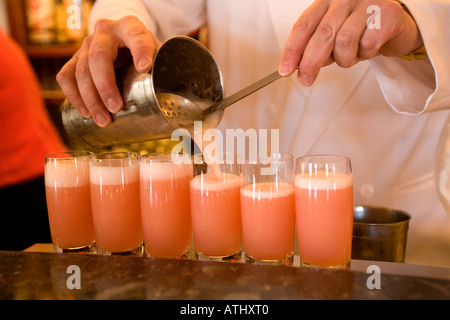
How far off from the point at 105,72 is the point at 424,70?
1012 millimetres

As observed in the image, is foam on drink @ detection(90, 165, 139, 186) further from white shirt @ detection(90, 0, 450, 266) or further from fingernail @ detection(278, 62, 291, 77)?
white shirt @ detection(90, 0, 450, 266)

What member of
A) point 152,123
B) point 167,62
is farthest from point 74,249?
point 167,62

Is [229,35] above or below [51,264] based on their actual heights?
above

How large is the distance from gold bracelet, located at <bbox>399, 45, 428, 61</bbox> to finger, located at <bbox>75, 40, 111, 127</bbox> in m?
0.89

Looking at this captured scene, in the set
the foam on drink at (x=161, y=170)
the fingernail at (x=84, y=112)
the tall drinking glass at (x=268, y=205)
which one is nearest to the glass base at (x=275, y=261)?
the tall drinking glass at (x=268, y=205)

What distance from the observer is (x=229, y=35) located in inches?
76.7

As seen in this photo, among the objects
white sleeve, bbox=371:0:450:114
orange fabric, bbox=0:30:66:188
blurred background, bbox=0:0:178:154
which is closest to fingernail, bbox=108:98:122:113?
white sleeve, bbox=371:0:450:114

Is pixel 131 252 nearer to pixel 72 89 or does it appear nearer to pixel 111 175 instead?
pixel 111 175

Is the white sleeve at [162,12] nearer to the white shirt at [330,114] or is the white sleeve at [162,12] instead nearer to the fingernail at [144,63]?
the white shirt at [330,114]

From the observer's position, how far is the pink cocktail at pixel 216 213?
3.59ft

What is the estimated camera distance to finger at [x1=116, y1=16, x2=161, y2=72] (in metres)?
1.09
